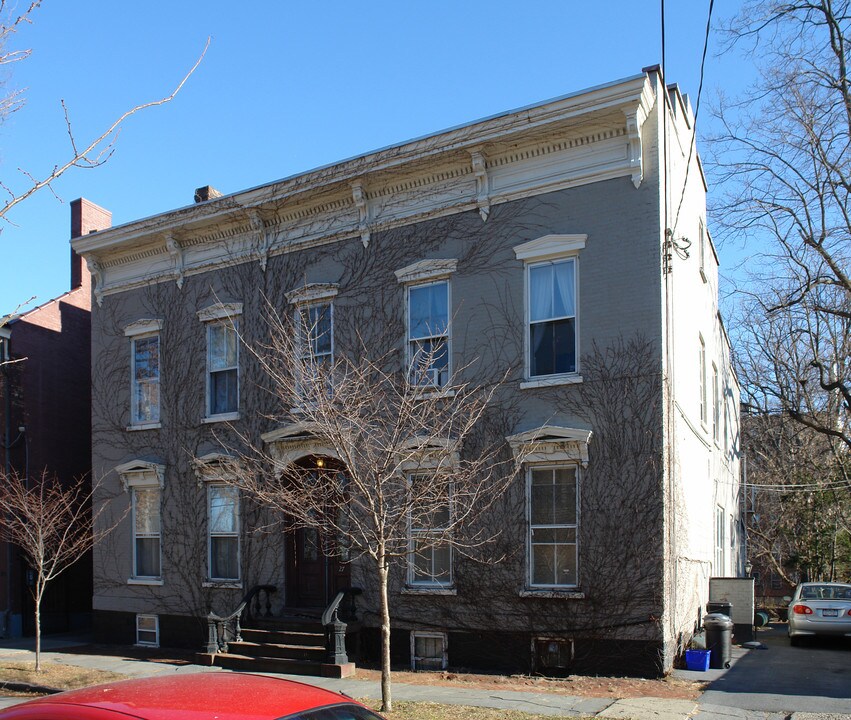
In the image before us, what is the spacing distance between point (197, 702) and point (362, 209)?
1267 cm

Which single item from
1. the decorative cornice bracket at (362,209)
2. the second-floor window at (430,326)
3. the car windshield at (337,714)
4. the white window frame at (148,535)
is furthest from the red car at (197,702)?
the white window frame at (148,535)

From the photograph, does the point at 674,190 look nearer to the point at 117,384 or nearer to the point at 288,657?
the point at 288,657

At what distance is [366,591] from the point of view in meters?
14.9

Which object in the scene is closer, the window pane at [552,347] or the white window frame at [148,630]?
the window pane at [552,347]

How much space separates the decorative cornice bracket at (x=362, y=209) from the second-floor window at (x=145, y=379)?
19.1 feet

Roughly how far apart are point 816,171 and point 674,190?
11.1 m

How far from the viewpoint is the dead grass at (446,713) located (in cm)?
977

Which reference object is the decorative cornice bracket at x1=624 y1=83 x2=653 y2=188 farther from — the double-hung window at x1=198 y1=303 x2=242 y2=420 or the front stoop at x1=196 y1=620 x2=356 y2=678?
the front stoop at x1=196 y1=620 x2=356 y2=678

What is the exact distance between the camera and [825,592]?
17969 mm

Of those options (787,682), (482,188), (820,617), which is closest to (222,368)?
(482,188)

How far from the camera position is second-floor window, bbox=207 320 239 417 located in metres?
17.4

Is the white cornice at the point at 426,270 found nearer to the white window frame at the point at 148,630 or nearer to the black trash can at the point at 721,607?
the black trash can at the point at 721,607

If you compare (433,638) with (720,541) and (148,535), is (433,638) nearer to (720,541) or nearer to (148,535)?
(148,535)

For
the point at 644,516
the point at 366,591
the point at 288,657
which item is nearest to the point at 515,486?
the point at 644,516
